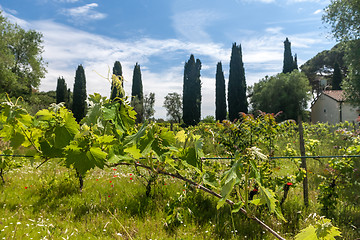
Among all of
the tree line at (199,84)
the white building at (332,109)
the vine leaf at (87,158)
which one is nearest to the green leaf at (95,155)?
the vine leaf at (87,158)

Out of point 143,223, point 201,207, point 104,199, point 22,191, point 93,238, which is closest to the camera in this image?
point 93,238

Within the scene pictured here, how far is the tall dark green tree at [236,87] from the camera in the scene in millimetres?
26266

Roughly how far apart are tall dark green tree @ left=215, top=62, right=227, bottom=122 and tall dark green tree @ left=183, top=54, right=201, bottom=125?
2044 millimetres

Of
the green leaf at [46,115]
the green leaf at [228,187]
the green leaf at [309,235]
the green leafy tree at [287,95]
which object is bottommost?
the green leaf at [309,235]

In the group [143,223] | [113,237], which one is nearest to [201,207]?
[143,223]

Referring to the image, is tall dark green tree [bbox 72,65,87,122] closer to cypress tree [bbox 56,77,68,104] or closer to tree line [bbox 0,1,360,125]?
tree line [bbox 0,1,360,125]

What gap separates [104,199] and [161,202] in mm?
968

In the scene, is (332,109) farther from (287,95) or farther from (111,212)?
(111,212)

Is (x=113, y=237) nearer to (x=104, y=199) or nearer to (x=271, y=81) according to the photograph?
(x=104, y=199)

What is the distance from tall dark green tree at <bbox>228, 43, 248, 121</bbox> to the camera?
2627cm

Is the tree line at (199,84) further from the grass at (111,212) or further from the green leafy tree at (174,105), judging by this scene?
the grass at (111,212)

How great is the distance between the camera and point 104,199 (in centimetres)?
404

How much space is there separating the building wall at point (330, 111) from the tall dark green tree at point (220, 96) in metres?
10.2

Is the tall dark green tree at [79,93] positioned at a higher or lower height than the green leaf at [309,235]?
higher
